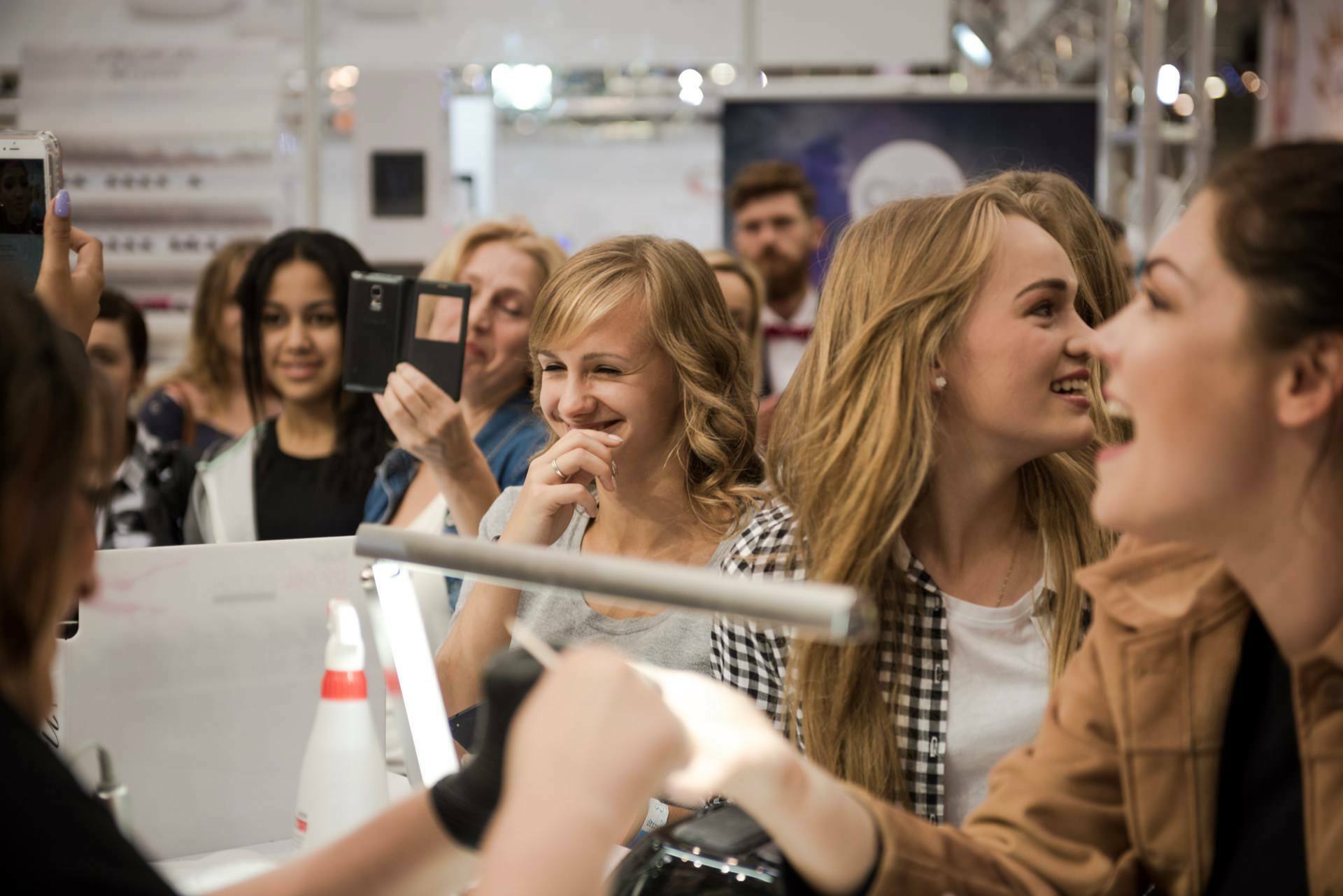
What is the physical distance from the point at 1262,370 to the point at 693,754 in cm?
55

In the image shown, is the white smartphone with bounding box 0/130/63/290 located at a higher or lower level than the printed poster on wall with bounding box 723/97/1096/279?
lower

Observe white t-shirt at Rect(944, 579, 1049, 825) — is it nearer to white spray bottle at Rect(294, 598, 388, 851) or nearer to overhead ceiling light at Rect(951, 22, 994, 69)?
white spray bottle at Rect(294, 598, 388, 851)

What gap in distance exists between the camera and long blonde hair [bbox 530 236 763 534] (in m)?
2.11

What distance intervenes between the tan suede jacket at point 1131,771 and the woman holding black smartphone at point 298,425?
7.32ft

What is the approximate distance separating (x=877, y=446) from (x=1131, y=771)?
55cm

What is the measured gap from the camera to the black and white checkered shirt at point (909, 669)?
1.61 metres

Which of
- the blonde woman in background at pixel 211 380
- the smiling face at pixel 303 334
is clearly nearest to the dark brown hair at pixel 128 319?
the blonde woman in background at pixel 211 380

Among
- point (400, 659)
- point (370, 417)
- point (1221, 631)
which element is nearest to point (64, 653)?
point (400, 659)

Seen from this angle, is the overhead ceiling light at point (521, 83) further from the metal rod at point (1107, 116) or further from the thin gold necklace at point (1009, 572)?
the thin gold necklace at point (1009, 572)

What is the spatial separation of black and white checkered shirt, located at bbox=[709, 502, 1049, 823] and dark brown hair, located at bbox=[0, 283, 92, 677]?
0.96 meters

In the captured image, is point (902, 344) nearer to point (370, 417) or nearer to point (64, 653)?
point (64, 653)

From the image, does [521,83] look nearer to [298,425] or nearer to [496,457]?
[298,425]

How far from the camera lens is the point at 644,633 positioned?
195cm

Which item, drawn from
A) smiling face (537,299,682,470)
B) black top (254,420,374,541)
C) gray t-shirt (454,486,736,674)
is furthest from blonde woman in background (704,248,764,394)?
gray t-shirt (454,486,736,674)
